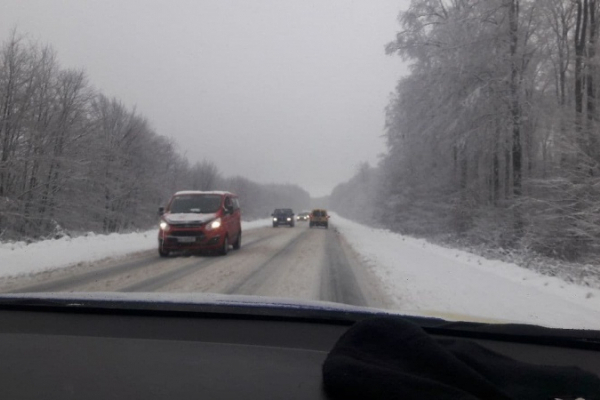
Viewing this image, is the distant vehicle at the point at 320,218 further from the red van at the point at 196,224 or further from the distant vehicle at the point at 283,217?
the red van at the point at 196,224

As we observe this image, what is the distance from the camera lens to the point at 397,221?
36.1 metres

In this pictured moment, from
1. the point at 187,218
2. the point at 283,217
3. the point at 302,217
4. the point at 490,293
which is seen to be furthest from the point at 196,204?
the point at 302,217

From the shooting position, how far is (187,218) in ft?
49.9

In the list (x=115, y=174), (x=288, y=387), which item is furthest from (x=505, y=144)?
(x=115, y=174)

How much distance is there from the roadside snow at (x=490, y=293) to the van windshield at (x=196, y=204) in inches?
233

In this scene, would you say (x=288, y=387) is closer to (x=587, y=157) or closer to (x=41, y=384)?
(x=41, y=384)

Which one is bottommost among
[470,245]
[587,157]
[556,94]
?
[470,245]

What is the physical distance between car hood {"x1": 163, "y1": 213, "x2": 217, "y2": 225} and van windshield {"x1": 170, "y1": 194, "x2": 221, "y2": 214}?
45 centimetres

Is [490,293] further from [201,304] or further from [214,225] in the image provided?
[214,225]

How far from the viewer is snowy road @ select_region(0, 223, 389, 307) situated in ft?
29.1

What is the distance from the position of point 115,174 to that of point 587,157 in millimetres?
32962

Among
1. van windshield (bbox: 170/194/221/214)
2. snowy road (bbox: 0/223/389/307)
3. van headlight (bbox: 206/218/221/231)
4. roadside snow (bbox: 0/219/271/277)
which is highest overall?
van windshield (bbox: 170/194/221/214)

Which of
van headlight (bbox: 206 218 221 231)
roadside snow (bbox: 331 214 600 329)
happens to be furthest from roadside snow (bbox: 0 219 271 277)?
roadside snow (bbox: 331 214 600 329)

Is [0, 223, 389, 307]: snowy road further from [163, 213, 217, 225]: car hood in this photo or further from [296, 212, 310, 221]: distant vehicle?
[296, 212, 310, 221]: distant vehicle
